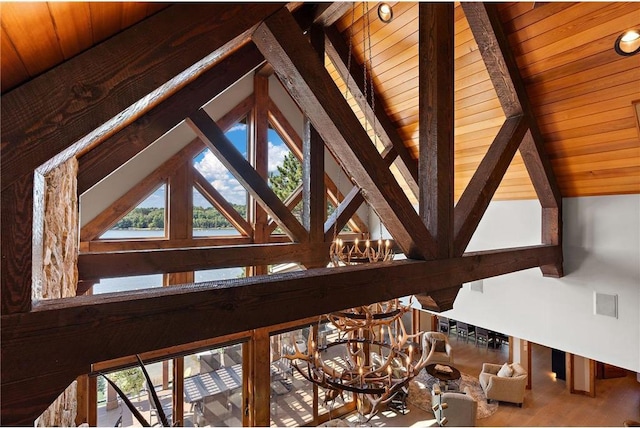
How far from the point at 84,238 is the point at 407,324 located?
10110mm

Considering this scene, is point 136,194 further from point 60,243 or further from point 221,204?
point 60,243

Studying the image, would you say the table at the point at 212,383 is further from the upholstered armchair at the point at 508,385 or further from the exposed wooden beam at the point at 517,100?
the upholstered armchair at the point at 508,385

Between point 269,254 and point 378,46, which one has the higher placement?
point 378,46

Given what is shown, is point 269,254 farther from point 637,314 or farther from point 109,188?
point 637,314

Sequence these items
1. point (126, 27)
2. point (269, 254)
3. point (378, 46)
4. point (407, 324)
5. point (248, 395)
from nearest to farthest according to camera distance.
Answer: point (126, 27), point (269, 254), point (378, 46), point (248, 395), point (407, 324)

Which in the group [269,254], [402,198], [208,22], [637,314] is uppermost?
[208,22]

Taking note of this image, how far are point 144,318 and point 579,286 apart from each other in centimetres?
462

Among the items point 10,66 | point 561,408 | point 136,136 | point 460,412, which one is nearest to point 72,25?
point 10,66

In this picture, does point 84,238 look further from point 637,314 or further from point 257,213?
point 637,314

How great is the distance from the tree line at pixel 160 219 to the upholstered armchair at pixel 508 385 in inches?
255

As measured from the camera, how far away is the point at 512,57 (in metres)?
3.35

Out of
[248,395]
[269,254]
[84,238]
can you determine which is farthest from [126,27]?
[248,395]

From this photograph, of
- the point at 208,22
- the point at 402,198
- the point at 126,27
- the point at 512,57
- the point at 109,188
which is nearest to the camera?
the point at 126,27

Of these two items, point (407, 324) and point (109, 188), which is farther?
point (407, 324)
